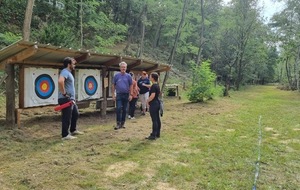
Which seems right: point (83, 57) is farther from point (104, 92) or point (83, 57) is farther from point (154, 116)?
point (154, 116)

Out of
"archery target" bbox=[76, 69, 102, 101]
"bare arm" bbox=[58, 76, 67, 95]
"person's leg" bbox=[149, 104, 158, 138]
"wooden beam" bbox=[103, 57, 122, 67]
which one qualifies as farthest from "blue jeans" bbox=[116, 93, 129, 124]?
"wooden beam" bbox=[103, 57, 122, 67]

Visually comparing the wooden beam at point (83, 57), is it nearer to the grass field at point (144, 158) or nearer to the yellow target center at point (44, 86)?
the yellow target center at point (44, 86)

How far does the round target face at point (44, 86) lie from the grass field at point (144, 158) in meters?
0.77

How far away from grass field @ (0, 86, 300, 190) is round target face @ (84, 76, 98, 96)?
4.85 feet

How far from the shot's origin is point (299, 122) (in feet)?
34.7

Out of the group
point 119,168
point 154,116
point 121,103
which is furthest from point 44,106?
point 119,168

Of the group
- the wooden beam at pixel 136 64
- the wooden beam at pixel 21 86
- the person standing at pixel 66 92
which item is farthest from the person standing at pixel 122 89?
the wooden beam at pixel 136 64

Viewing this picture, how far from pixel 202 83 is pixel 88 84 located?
25.3 feet

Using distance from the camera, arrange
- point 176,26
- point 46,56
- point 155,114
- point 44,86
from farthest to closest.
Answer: point 176,26 < point 44,86 < point 46,56 < point 155,114

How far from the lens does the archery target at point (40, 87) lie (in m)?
7.38

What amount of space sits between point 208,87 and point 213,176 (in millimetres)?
11716

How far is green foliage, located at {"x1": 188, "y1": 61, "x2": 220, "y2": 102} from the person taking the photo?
612 inches

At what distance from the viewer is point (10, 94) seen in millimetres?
6910

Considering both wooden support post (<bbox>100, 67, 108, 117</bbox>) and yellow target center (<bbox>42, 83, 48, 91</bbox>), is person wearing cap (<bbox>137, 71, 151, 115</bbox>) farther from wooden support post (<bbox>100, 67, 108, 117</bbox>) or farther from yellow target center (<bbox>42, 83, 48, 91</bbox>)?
yellow target center (<bbox>42, 83, 48, 91</bbox>)
